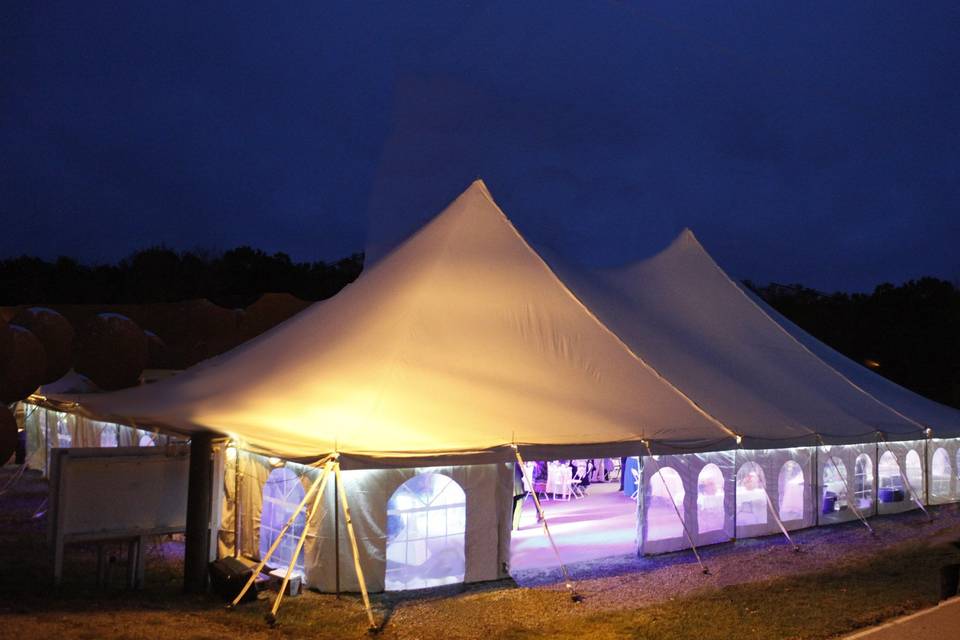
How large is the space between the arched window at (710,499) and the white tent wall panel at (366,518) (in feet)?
8.07

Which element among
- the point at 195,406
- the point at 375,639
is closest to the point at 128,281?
the point at 195,406

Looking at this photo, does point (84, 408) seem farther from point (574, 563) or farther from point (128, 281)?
point (128, 281)

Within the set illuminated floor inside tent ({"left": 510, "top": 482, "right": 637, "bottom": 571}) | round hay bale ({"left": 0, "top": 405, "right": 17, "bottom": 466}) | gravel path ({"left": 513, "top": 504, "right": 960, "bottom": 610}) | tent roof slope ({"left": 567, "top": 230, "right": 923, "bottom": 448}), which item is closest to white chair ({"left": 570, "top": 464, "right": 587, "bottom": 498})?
illuminated floor inside tent ({"left": 510, "top": 482, "right": 637, "bottom": 571})

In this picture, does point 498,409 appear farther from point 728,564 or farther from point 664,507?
point 728,564

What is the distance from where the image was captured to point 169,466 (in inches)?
291

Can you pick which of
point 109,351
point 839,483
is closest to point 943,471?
point 839,483

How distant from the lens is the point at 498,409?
7355 millimetres

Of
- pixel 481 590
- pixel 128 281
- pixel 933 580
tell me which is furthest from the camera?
pixel 128 281

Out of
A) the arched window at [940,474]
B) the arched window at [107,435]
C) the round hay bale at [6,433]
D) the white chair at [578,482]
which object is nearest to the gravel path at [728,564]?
the arched window at [940,474]

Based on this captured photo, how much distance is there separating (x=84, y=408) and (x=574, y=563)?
18.6 ft

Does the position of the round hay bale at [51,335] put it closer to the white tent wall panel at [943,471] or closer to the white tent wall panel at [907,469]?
Result: the white tent wall panel at [907,469]

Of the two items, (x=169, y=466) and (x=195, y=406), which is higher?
(x=195, y=406)

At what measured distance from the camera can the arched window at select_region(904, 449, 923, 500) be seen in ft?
37.6

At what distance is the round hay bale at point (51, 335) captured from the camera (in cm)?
1036
